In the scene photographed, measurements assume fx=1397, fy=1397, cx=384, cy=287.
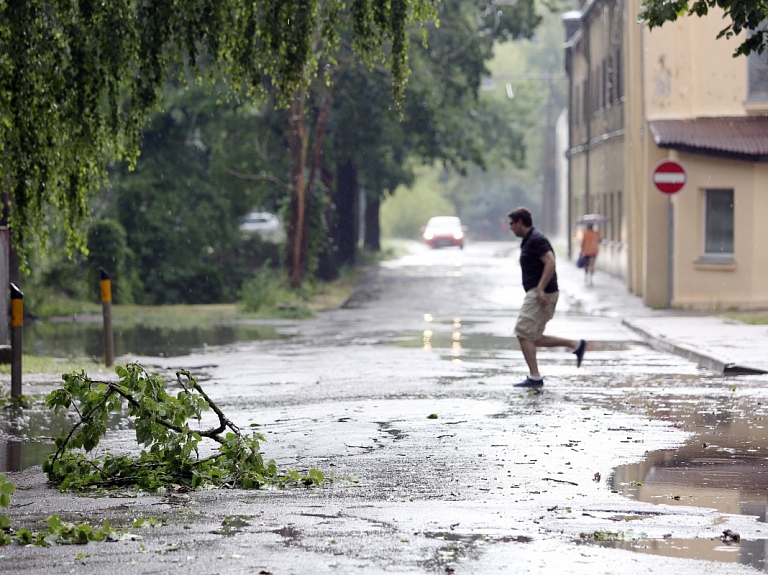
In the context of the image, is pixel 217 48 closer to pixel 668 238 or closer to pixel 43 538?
pixel 43 538

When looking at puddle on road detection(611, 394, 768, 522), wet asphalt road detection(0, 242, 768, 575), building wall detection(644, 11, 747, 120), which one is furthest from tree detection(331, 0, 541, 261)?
puddle on road detection(611, 394, 768, 522)

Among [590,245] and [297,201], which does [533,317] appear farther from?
[590,245]

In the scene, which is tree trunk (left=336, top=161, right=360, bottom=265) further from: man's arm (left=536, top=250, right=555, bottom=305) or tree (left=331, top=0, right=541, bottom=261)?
man's arm (left=536, top=250, right=555, bottom=305)

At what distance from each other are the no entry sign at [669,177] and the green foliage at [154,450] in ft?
59.2

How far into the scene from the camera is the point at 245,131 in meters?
35.6

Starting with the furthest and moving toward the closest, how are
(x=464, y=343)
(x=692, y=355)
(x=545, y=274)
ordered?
(x=464, y=343)
(x=692, y=355)
(x=545, y=274)

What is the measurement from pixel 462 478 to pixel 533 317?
20.8ft

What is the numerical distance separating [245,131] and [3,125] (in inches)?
947

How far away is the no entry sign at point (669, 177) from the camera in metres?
26.2

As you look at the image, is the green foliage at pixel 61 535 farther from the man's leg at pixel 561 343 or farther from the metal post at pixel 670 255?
the metal post at pixel 670 255

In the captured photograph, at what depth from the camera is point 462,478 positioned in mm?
8992

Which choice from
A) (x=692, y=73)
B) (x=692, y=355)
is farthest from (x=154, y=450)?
(x=692, y=73)

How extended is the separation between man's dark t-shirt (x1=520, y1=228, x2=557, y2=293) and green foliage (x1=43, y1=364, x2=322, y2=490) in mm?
6318

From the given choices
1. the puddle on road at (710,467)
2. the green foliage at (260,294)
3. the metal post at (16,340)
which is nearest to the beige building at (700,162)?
the green foliage at (260,294)
